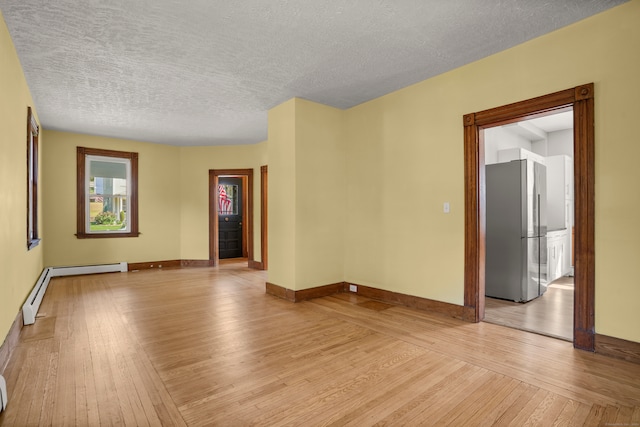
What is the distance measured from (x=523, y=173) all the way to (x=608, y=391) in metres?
2.93

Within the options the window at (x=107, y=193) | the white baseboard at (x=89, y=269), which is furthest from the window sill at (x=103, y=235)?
the white baseboard at (x=89, y=269)

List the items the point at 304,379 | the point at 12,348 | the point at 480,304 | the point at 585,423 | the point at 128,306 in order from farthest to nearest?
the point at 128,306 → the point at 480,304 → the point at 12,348 → the point at 304,379 → the point at 585,423

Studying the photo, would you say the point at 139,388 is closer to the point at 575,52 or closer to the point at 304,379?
the point at 304,379

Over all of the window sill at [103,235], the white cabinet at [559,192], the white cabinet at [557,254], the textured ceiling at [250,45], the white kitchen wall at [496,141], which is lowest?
the white cabinet at [557,254]

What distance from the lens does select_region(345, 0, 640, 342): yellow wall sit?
2596 mm

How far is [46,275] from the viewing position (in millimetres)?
5512

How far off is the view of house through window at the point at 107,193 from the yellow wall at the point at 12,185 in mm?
2865

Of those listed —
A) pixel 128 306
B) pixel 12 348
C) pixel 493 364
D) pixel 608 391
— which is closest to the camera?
pixel 608 391

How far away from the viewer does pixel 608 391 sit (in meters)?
2.14

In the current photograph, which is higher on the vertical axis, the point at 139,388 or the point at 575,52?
the point at 575,52

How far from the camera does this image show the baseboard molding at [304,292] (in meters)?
4.48

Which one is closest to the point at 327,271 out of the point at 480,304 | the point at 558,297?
the point at 480,304

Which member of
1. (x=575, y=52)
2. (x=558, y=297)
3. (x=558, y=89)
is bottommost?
(x=558, y=297)

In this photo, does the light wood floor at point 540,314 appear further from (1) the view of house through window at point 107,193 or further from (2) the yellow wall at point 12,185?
(1) the view of house through window at point 107,193
